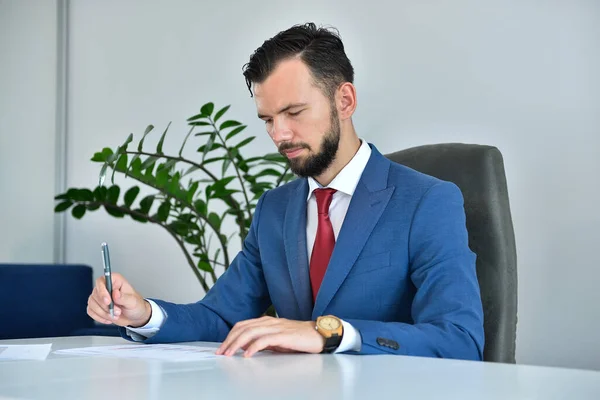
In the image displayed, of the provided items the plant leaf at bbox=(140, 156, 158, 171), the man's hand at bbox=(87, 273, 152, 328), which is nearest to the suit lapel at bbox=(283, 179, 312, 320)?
the man's hand at bbox=(87, 273, 152, 328)

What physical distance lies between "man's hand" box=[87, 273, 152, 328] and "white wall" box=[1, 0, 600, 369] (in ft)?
5.52

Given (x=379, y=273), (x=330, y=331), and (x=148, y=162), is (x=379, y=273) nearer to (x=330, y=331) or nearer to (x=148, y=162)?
(x=330, y=331)

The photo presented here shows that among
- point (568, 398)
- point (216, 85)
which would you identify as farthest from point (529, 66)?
point (568, 398)

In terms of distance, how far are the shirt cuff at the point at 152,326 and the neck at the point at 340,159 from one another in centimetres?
54

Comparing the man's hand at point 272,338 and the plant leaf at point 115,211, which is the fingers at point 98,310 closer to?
the man's hand at point 272,338

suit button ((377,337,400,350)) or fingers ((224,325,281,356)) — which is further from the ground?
fingers ((224,325,281,356))

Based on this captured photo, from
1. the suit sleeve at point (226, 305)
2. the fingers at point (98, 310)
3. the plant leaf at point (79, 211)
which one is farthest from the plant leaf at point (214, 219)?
the fingers at point (98, 310)

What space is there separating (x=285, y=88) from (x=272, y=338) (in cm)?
81

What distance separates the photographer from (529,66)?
9.62ft

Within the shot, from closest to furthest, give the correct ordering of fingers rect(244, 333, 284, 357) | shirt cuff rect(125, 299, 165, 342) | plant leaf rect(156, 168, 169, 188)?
fingers rect(244, 333, 284, 357)
shirt cuff rect(125, 299, 165, 342)
plant leaf rect(156, 168, 169, 188)

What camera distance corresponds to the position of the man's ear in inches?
82.0

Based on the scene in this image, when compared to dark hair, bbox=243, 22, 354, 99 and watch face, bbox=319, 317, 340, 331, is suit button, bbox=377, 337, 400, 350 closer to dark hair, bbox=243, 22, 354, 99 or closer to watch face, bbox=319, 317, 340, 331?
watch face, bbox=319, 317, 340, 331

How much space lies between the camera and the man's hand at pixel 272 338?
1345 mm

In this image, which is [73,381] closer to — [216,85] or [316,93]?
[316,93]
